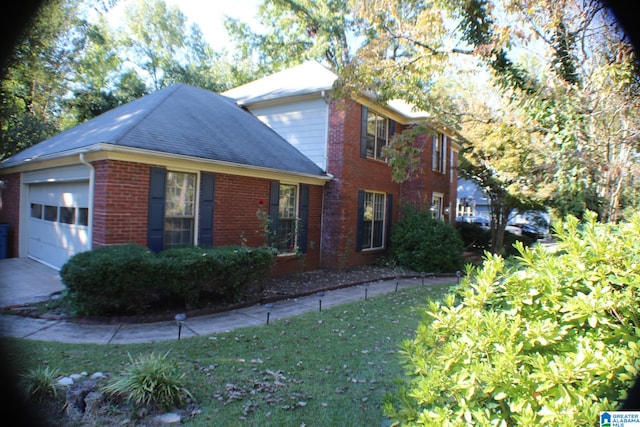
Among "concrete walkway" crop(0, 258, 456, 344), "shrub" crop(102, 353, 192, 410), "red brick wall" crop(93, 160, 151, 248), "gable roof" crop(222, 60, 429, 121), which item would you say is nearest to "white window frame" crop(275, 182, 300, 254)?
"concrete walkway" crop(0, 258, 456, 344)

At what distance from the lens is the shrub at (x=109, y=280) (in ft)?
18.8

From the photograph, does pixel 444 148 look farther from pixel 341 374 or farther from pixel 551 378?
pixel 551 378

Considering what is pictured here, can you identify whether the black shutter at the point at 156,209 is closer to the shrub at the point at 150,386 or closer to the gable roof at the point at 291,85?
the shrub at the point at 150,386

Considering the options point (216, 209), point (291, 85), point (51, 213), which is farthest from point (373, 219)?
point (51, 213)

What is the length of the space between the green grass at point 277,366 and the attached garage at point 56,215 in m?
3.85

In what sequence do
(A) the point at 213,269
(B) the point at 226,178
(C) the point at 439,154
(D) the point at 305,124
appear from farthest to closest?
(C) the point at 439,154 → (D) the point at 305,124 → (B) the point at 226,178 → (A) the point at 213,269

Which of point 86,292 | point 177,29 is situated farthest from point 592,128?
point 177,29

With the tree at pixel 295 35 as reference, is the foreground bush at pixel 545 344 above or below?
below

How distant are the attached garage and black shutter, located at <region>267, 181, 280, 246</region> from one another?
424cm

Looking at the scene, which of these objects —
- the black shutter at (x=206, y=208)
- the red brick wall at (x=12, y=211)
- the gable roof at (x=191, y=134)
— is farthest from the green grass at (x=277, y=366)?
the red brick wall at (x=12, y=211)

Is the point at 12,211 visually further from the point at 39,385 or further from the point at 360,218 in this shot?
the point at 39,385

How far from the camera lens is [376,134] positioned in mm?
13414

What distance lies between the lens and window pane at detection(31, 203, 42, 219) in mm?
10711

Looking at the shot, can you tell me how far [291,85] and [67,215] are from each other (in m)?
8.20
